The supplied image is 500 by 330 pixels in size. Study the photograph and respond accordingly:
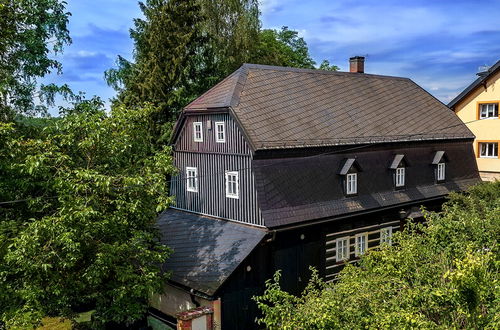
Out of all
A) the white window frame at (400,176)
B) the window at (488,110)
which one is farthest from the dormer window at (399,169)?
the window at (488,110)

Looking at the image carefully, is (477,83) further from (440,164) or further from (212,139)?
(212,139)

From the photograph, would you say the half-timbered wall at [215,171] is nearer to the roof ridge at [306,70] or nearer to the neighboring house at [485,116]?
the roof ridge at [306,70]

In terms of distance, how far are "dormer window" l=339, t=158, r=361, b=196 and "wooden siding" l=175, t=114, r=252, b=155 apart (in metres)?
4.87

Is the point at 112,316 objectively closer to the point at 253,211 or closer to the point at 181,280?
the point at 181,280

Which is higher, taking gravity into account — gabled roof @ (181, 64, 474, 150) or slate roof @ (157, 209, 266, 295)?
gabled roof @ (181, 64, 474, 150)

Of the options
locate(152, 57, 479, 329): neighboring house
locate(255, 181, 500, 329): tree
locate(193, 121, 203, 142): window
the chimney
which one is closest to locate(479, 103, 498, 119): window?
locate(152, 57, 479, 329): neighboring house

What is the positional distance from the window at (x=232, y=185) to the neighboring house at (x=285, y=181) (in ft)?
0.22

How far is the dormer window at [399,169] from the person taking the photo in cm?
2127

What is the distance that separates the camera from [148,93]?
1123 inches

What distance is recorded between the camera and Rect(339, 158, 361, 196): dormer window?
19.1 m

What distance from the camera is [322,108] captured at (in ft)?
69.5

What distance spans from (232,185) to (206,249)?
2972 millimetres

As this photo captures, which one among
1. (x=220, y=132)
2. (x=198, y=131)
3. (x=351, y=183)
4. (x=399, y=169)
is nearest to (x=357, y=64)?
(x=399, y=169)

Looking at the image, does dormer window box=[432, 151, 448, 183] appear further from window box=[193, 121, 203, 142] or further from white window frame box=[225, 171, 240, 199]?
window box=[193, 121, 203, 142]
